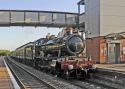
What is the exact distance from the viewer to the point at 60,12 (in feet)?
163

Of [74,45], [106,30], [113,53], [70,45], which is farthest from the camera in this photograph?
[106,30]

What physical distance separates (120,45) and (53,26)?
1023 centimetres

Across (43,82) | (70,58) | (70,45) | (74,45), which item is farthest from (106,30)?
(43,82)

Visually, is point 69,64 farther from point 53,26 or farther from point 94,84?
point 53,26

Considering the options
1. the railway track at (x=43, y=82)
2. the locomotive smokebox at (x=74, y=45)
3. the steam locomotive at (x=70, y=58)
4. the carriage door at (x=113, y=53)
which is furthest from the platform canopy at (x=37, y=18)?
the locomotive smokebox at (x=74, y=45)

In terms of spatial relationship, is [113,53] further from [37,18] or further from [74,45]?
[74,45]

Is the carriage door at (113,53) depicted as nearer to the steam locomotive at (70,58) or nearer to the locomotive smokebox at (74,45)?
the steam locomotive at (70,58)

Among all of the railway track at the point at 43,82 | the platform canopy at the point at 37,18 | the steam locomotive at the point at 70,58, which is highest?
the platform canopy at the point at 37,18

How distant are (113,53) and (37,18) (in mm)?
11570

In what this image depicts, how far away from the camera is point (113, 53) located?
138ft

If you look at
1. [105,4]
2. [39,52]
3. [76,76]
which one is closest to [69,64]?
[76,76]

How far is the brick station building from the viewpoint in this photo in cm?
4178

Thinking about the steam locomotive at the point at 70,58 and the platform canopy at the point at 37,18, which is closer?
the steam locomotive at the point at 70,58

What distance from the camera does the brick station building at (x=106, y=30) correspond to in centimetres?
4178
